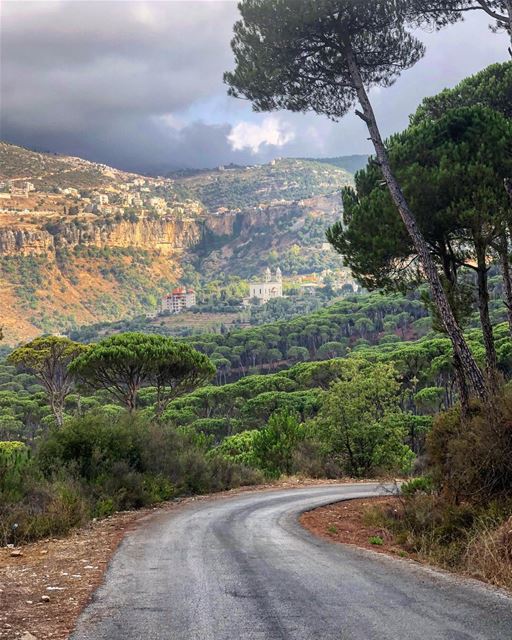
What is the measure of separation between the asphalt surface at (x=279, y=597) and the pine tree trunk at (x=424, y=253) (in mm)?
5111

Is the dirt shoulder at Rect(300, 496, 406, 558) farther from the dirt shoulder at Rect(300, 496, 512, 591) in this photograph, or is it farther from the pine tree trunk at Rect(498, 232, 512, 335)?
the pine tree trunk at Rect(498, 232, 512, 335)

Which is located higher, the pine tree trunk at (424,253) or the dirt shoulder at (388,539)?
the pine tree trunk at (424,253)

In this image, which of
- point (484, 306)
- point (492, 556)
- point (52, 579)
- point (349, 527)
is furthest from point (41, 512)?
point (484, 306)

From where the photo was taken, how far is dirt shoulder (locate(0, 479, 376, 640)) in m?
5.78

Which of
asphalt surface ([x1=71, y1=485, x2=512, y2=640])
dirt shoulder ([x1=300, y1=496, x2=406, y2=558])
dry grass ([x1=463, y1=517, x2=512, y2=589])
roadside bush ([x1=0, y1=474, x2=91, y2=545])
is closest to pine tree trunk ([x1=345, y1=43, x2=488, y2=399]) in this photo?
dirt shoulder ([x1=300, y1=496, x2=406, y2=558])

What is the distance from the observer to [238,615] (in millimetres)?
5711

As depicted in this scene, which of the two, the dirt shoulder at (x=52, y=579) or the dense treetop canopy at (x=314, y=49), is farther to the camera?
the dense treetop canopy at (x=314, y=49)

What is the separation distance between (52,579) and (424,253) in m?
10.0

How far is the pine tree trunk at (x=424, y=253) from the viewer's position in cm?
1305

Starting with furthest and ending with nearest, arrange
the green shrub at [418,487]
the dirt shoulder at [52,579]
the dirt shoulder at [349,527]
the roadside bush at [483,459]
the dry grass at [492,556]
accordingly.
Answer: the green shrub at [418,487] < the dirt shoulder at [349,527] < the roadside bush at [483,459] < the dry grass at [492,556] < the dirt shoulder at [52,579]

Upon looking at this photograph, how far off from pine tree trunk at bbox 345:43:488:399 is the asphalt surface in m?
5.11

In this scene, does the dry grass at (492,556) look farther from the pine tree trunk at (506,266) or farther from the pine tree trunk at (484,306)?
the pine tree trunk at (506,266)

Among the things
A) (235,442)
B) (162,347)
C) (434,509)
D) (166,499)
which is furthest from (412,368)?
(434,509)

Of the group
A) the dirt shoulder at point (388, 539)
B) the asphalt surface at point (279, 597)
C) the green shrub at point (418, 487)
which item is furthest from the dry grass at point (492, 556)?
the green shrub at point (418, 487)
